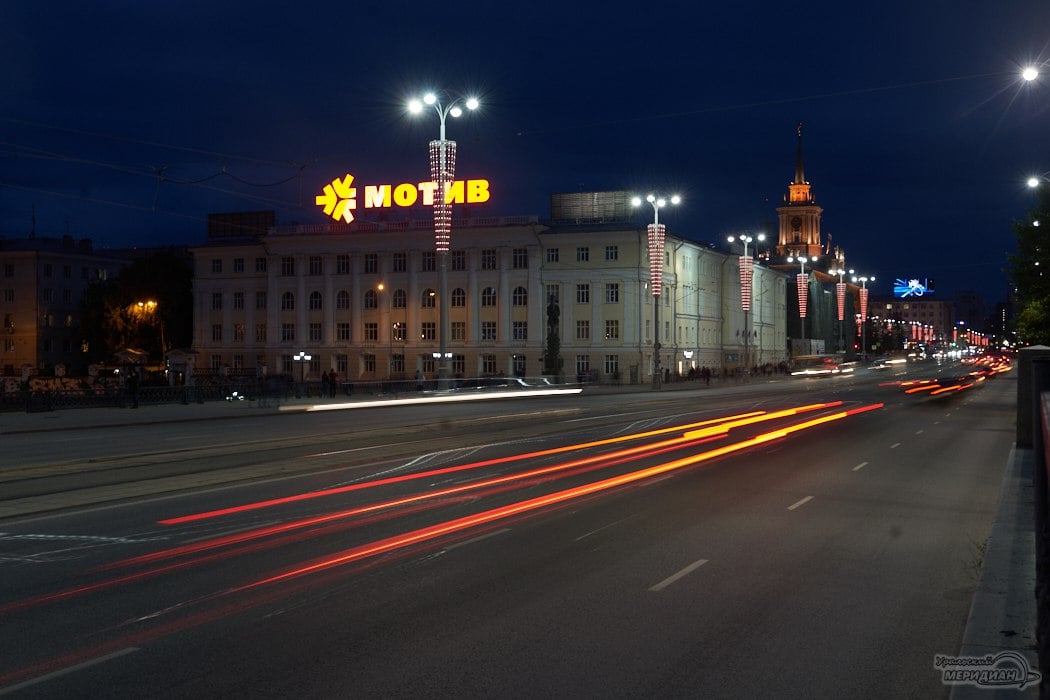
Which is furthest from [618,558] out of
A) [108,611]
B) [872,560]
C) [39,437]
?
[39,437]

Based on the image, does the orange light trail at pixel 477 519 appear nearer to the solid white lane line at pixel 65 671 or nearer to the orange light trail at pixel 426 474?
the solid white lane line at pixel 65 671

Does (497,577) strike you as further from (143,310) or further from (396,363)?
(143,310)

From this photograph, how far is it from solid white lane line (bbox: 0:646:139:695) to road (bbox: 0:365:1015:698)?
0.03 metres

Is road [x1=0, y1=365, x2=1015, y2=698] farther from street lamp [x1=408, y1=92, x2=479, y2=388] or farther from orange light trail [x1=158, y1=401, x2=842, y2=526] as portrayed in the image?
→ street lamp [x1=408, y1=92, x2=479, y2=388]

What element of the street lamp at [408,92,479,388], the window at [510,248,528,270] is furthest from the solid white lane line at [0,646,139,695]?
the window at [510,248,528,270]

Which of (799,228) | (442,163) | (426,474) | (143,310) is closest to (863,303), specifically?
(799,228)

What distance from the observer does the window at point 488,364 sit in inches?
3304

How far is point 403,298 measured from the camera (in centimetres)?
8769

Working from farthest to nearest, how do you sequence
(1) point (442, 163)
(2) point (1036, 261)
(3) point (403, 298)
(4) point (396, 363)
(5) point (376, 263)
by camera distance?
1. (5) point (376, 263)
2. (3) point (403, 298)
3. (4) point (396, 363)
4. (2) point (1036, 261)
5. (1) point (442, 163)

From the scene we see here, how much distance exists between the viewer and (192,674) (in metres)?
7.39

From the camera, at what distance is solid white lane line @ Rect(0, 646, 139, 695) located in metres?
7.00

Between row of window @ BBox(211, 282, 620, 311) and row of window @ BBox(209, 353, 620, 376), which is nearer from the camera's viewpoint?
row of window @ BBox(209, 353, 620, 376)

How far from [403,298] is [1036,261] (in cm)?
4825

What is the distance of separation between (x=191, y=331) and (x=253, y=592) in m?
100
